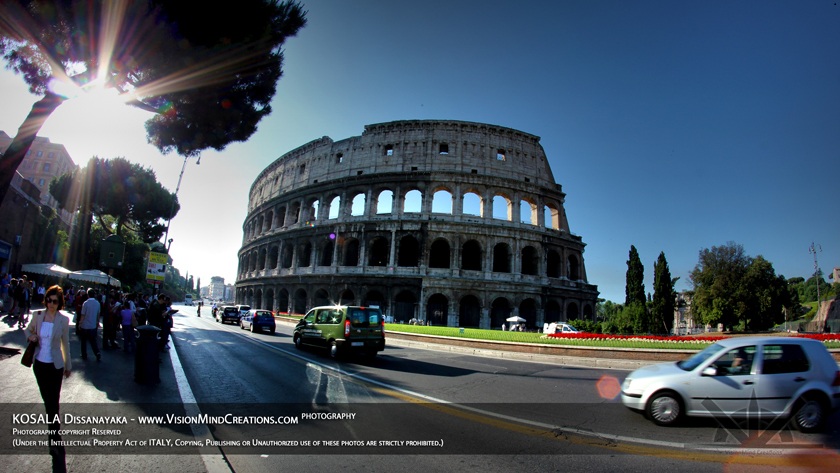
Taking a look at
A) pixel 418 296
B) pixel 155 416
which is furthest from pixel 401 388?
pixel 418 296

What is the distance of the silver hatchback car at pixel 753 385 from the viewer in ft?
17.1

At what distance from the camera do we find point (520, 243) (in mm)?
34312

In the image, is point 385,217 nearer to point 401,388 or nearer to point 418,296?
point 418,296

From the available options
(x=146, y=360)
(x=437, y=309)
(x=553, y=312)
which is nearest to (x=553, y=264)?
(x=553, y=312)

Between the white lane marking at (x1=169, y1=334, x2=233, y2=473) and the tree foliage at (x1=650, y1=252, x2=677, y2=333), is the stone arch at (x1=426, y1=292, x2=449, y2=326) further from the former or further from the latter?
the white lane marking at (x1=169, y1=334, x2=233, y2=473)

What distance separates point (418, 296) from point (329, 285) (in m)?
9.32

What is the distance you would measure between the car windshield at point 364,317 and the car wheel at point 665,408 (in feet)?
27.2

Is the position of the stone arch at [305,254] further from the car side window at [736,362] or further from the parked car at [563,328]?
the car side window at [736,362]

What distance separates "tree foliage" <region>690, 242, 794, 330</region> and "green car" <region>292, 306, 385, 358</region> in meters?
48.1

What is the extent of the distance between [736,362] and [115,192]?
50.1 meters

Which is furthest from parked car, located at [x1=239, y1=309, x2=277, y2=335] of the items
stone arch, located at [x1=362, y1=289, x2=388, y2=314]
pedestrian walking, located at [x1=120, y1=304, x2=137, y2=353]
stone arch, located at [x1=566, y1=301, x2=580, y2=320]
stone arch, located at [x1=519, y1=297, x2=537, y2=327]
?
stone arch, located at [x1=566, y1=301, x2=580, y2=320]

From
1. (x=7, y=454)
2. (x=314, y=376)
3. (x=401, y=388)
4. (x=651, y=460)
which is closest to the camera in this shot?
(x=7, y=454)

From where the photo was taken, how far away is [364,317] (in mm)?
12102

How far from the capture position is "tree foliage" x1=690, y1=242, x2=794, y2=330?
136 feet
